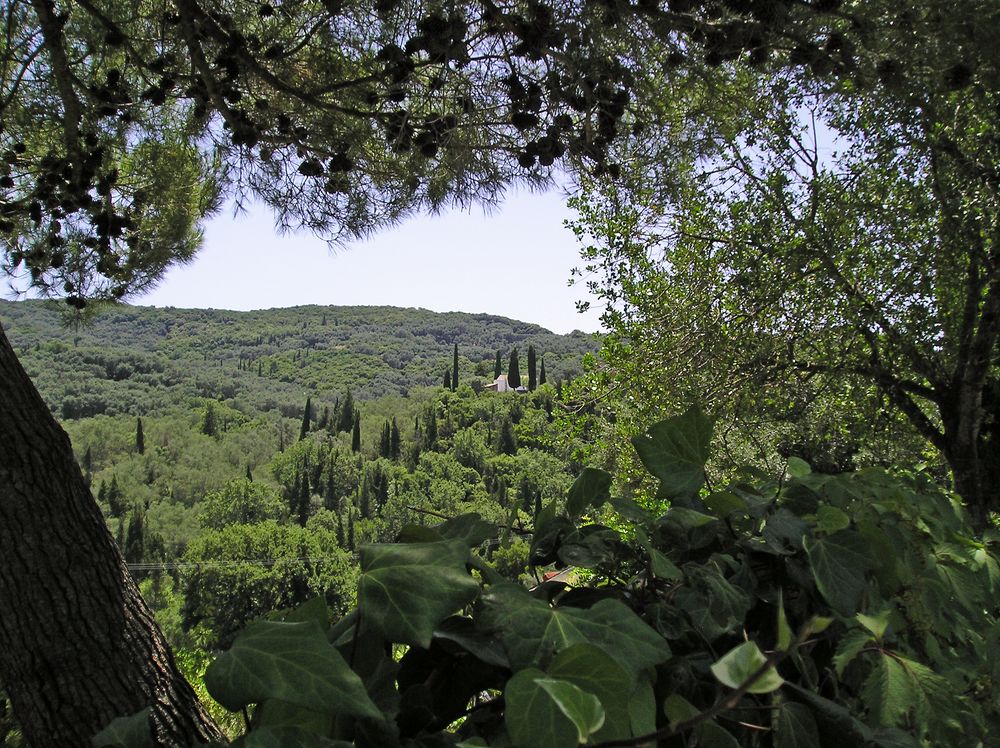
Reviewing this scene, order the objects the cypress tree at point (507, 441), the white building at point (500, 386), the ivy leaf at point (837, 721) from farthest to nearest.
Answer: the white building at point (500, 386) → the cypress tree at point (507, 441) → the ivy leaf at point (837, 721)

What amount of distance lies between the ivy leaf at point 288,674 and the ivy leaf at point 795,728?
0.27 meters

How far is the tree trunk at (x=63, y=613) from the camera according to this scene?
1.04 metres

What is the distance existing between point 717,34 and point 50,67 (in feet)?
8.53

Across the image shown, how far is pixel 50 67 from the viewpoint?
9.32 feet

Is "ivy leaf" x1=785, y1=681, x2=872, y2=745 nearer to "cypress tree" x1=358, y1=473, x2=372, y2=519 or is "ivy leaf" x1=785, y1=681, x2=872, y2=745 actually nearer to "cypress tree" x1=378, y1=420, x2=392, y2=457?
"cypress tree" x1=358, y1=473, x2=372, y2=519

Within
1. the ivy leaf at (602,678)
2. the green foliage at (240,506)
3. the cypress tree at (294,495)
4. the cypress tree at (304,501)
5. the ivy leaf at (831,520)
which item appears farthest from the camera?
the cypress tree at (294,495)

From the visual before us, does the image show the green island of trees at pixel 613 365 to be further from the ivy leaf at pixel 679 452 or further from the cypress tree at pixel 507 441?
the cypress tree at pixel 507 441

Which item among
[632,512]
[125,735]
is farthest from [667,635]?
[125,735]

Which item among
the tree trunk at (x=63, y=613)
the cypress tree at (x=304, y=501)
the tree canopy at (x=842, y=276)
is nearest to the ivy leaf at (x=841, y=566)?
the tree trunk at (x=63, y=613)

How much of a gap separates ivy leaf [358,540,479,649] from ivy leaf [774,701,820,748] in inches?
8.7

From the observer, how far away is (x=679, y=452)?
2.26ft

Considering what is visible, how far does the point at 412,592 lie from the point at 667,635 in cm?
20

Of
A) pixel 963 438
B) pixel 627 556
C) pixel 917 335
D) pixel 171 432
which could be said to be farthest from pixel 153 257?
pixel 171 432

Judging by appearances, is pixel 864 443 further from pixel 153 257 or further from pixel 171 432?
pixel 171 432
